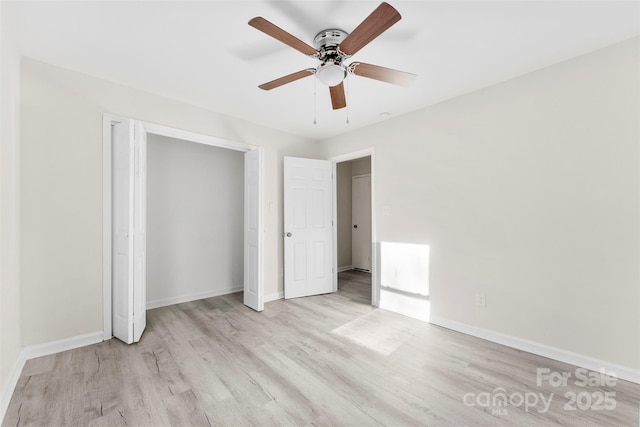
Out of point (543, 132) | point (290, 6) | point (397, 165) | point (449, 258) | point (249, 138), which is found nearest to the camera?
point (290, 6)

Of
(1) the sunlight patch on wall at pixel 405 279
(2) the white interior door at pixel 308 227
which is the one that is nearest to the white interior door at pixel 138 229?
(2) the white interior door at pixel 308 227

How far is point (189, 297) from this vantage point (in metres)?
3.88

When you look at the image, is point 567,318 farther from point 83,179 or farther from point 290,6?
point 83,179

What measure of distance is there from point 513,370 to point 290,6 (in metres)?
3.11

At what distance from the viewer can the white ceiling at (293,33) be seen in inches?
67.9

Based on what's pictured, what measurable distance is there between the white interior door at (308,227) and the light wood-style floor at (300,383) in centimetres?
115

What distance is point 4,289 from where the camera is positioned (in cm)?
177

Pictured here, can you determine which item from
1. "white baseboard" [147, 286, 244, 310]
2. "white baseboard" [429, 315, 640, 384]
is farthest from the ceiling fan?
"white baseboard" [147, 286, 244, 310]

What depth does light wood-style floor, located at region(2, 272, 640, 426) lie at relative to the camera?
5.40ft

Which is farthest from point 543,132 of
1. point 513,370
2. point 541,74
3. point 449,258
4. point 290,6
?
point 290,6

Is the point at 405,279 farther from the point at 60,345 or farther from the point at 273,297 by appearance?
the point at 60,345

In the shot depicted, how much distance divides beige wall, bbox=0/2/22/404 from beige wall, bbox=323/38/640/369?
3557 millimetres

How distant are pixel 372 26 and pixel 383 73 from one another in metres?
0.51

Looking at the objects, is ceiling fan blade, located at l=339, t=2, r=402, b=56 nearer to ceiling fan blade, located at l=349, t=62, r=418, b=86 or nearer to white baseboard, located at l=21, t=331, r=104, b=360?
ceiling fan blade, located at l=349, t=62, r=418, b=86
